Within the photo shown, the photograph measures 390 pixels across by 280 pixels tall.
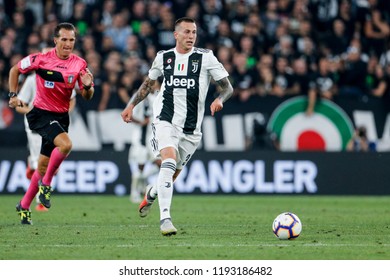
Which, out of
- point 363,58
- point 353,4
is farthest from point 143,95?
point 353,4

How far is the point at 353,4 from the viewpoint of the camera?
79.1ft

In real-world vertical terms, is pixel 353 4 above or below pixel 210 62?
above

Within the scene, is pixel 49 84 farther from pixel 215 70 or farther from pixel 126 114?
pixel 215 70

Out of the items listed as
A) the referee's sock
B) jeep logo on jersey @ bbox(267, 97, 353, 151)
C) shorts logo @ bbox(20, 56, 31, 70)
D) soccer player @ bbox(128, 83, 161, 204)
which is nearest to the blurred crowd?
jeep logo on jersey @ bbox(267, 97, 353, 151)

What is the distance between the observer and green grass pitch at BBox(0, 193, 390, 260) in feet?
31.8

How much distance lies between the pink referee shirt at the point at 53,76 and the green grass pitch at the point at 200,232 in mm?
1632

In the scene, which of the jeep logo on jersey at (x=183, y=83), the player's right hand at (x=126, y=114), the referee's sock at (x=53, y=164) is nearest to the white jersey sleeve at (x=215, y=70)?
the jeep logo on jersey at (x=183, y=83)

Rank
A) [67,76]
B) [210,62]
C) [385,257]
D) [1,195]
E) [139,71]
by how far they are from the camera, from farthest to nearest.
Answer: [139,71] < [1,195] < [67,76] < [210,62] < [385,257]

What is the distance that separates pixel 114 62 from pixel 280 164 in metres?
4.39

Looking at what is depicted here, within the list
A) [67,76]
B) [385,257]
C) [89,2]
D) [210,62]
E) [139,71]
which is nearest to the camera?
[385,257]

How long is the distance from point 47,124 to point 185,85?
2.32 m

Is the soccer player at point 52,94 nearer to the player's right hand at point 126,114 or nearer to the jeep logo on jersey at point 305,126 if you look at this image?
the player's right hand at point 126,114

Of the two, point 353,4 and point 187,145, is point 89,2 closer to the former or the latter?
point 353,4

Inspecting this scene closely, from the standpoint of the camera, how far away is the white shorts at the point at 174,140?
11.5m
